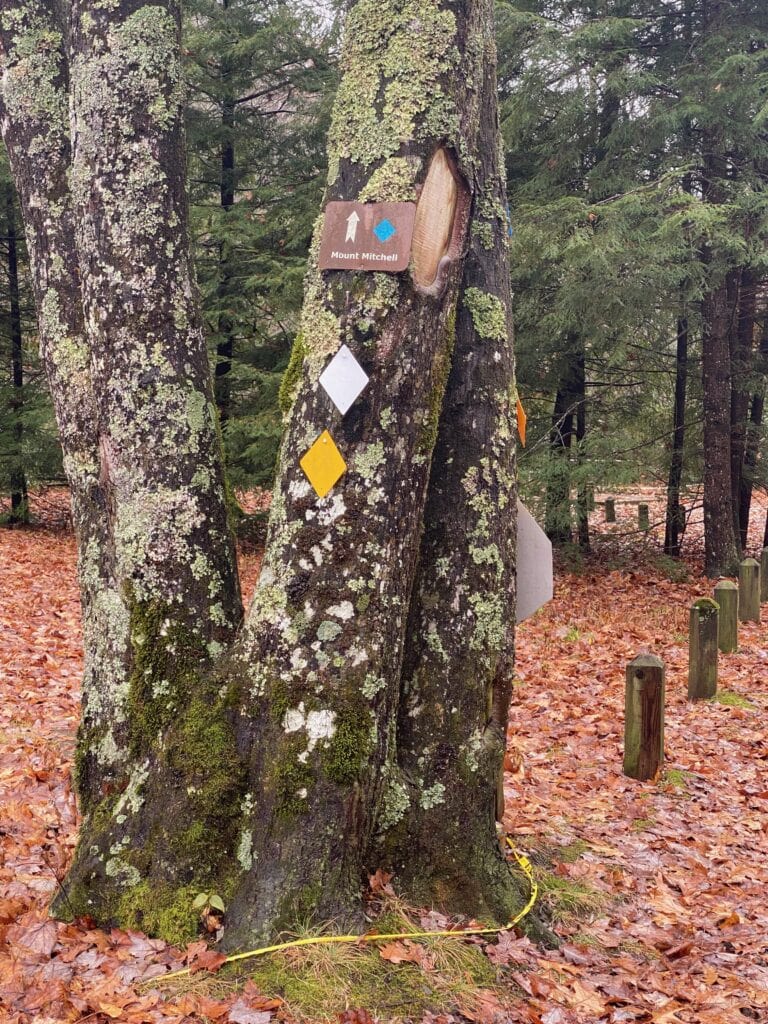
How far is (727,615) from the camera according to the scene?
9359 mm

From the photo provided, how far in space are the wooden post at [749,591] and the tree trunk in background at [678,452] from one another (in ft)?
11.5

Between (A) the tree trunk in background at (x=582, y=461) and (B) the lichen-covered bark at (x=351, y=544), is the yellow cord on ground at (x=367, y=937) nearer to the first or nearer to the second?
(B) the lichen-covered bark at (x=351, y=544)

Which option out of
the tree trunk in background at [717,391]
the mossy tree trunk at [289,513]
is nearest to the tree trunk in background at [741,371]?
the tree trunk in background at [717,391]

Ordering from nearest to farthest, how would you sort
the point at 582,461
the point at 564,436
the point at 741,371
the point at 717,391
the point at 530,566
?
the point at 530,566
the point at 717,391
the point at 582,461
the point at 741,371
the point at 564,436

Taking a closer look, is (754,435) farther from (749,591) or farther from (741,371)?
(749,591)

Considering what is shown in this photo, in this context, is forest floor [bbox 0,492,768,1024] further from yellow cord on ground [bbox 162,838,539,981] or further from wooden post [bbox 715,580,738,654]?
wooden post [bbox 715,580,738,654]

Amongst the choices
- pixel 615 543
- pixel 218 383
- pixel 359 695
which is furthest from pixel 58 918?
pixel 615 543

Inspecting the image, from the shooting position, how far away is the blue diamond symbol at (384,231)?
3191mm

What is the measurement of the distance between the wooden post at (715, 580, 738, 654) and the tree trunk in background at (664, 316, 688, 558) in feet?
16.7

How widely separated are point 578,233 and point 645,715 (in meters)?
6.74

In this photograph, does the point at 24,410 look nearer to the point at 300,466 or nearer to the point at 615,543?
the point at 615,543

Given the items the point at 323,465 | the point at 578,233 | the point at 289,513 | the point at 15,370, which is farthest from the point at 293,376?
the point at 15,370

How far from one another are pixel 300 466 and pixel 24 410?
48.2 ft

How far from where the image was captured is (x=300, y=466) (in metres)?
3.28
